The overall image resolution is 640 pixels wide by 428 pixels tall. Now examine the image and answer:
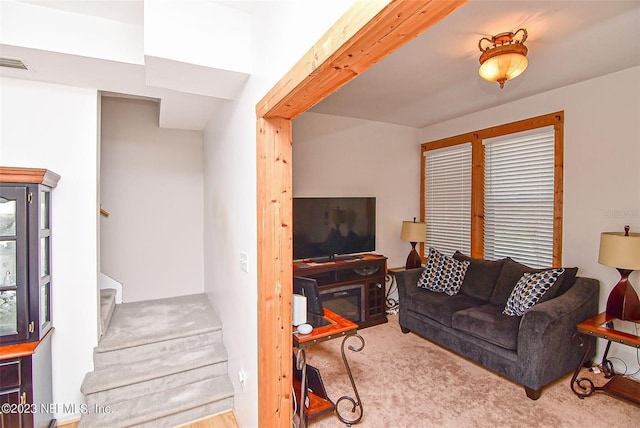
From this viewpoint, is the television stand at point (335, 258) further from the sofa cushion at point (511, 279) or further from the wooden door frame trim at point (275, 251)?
the wooden door frame trim at point (275, 251)

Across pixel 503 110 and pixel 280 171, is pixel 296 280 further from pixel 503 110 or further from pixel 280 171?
pixel 503 110

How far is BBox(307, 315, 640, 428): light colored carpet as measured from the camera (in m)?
2.23

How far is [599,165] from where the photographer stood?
2.96 metres

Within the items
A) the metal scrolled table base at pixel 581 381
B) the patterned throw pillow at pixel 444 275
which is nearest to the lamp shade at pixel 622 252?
the metal scrolled table base at pixel 581 381

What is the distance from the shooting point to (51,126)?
234 cm

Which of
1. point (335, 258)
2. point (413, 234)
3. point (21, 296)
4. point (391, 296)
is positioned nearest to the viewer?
point (21, 296)

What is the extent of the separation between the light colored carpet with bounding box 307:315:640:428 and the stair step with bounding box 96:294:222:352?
3.76ft

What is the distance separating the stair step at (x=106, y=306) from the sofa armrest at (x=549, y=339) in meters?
3.46

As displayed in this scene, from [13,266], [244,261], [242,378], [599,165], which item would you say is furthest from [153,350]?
[599,165]

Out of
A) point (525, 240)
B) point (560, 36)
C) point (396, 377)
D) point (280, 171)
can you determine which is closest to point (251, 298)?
point (280, 171)

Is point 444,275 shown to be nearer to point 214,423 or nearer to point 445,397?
point 445,397

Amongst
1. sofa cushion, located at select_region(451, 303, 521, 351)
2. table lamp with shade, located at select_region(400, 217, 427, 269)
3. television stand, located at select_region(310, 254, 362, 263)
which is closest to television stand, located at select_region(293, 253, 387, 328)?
television stand, located at select_region(310, 254, 362, 263)

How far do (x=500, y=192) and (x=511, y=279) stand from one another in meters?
1.17

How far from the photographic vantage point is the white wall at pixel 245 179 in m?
1.30
